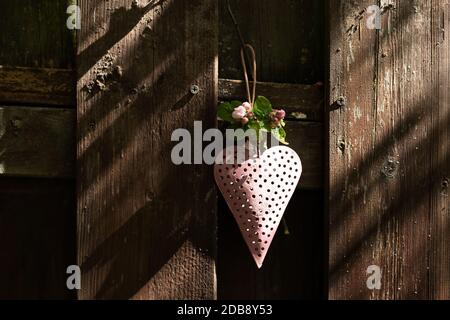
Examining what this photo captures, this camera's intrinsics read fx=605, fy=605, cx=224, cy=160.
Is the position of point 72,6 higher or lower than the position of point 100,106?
higher

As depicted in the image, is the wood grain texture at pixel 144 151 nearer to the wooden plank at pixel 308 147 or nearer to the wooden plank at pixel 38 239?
the wooden plank at pixel 38 239

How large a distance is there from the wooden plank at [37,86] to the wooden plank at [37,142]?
0.03 meters

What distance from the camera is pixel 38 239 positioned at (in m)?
2.21

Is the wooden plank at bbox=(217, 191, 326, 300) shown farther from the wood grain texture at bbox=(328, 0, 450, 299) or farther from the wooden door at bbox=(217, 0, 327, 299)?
the wood grain texture at bbox=(328, 0, 450, 299)

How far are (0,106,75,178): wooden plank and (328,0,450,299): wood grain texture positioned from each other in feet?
3.13

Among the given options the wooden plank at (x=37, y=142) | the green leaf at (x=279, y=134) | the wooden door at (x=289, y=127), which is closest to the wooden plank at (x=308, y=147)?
the wooden door at (x=289, y=127)

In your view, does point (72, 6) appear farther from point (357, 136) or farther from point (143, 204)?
point (357, 136)

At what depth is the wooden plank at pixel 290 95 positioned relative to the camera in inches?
87.0

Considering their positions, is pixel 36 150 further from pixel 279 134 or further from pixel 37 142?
pixel 279 134

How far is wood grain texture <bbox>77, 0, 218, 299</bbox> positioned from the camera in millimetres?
2102
